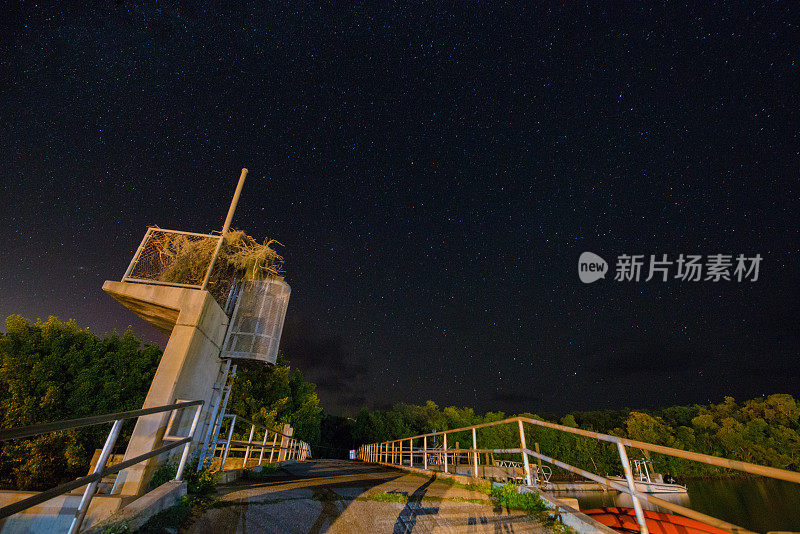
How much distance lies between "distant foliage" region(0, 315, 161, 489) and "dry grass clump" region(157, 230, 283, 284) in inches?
586

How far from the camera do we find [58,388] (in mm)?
16844

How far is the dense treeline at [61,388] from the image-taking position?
15.3 meters

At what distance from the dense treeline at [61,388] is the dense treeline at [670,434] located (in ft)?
133

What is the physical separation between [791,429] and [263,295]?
3004 inches

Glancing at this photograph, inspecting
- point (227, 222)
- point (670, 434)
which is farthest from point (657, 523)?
point (670, 434)

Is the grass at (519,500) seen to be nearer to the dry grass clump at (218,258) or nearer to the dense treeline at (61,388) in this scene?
the dry grass clump at (218,258)

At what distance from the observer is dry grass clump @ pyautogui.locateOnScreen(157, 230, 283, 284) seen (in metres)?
7.10

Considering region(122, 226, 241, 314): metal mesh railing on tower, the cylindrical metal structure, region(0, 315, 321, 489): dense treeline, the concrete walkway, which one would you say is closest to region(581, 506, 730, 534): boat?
the concrete walkway

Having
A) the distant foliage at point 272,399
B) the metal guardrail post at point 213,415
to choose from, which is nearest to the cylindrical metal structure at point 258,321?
the metal guardrail post at point 213,415

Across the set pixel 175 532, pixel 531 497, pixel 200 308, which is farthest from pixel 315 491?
pixel 200 308

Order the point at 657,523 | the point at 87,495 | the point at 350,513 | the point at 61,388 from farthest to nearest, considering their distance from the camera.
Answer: the point at 61,388 → the point at 657,523 → the point at 350,513 → the point at 87,495

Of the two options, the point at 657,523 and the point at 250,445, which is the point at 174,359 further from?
the point at 657,523

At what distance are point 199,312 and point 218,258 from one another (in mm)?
1622

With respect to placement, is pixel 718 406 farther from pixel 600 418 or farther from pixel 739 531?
pixel 739 531
